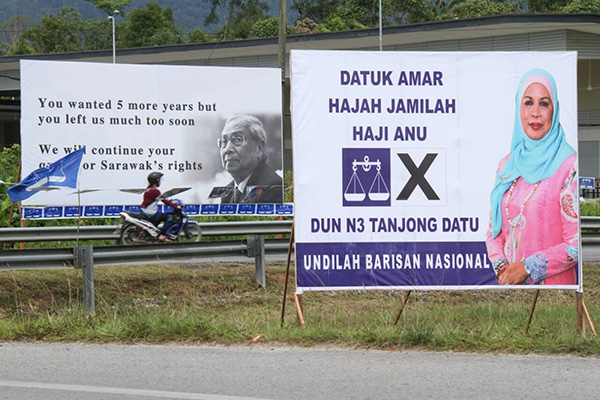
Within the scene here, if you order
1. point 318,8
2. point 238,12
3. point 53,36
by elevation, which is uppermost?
point 238,12

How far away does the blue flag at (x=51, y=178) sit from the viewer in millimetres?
14391

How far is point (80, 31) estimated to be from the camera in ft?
324

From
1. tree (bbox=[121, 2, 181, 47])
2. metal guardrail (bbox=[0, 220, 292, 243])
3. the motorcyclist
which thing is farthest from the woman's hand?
tree (bbox=[121, 2, 181, 47])

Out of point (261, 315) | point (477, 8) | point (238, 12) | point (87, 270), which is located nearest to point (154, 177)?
point (87, 270)

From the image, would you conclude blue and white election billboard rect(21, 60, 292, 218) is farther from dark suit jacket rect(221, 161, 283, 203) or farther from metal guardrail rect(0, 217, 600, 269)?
metal guardrail rect(0, 217, 600, 269)

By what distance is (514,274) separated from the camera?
8.13 meters

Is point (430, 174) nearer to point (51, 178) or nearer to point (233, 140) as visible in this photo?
point (233, 140)

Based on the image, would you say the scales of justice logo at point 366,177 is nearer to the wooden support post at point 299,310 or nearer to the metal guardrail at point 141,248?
the wooden support post at point 299,310

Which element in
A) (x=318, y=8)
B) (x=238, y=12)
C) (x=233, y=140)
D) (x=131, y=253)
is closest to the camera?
(x=131, y=253)

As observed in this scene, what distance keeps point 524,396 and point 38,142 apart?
35.9 feet

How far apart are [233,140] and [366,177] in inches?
305

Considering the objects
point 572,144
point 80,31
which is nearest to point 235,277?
point 572,144

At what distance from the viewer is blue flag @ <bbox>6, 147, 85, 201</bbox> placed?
14391 mm

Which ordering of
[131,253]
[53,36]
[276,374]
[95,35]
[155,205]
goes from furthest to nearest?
[95,35], [53,36], [155,205], [131,253], [276,374]
